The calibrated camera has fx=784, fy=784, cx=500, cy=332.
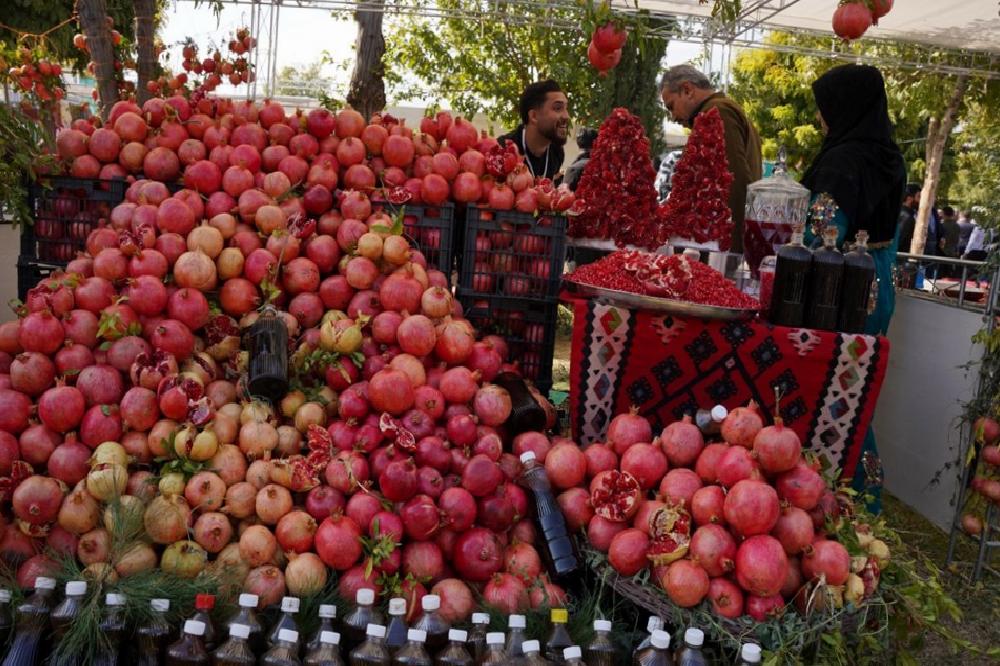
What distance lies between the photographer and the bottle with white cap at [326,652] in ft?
5.88

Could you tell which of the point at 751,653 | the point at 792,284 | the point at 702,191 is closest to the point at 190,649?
the point at 751,653

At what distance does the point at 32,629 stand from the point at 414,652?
35.1 inches

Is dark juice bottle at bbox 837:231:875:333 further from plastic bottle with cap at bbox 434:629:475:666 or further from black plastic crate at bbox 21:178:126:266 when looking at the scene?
black plastic crate at bbox 21:178:126:266

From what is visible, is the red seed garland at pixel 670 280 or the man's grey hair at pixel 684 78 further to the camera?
the man's grey hair at pixel 684 78

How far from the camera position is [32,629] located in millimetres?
1830

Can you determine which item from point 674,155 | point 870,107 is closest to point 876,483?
point 870,107

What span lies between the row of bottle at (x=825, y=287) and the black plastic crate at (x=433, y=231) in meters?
1.29

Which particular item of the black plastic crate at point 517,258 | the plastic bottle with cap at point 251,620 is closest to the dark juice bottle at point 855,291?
the black plastic crate at point 517,258

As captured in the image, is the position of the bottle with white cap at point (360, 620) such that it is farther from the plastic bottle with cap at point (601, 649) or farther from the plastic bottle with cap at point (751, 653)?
the plastic bottle with cap at point (751, 653)

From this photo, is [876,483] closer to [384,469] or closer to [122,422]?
[384,469]

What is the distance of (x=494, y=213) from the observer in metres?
3.23

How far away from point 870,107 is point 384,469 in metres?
3.11

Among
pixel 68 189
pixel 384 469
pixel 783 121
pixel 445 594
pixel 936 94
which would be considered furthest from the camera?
pixel 783 121

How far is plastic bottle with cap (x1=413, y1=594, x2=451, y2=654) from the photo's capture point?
1.93 m
